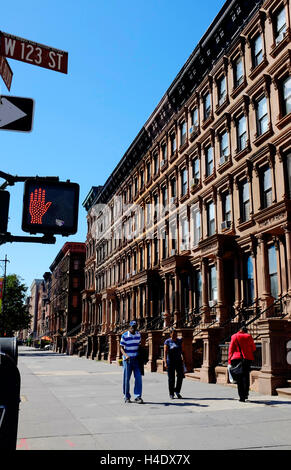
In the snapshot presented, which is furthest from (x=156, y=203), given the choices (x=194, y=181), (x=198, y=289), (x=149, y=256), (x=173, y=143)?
(x=198, y=289)

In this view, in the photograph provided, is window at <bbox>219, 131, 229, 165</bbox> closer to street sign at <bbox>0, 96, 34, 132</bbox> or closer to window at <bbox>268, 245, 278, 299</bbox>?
window at <bbox>268, 245, 278, 299</bbox>

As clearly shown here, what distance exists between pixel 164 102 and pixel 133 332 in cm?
2160

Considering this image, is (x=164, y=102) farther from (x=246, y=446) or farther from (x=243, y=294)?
(x=246, y=446)

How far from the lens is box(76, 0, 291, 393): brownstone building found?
55.8 ft

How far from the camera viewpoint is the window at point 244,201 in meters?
20.2

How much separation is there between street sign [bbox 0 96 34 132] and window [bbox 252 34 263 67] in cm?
1786

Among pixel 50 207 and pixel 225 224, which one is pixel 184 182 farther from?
pixel 50 207

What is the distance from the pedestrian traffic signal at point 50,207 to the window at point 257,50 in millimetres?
18160

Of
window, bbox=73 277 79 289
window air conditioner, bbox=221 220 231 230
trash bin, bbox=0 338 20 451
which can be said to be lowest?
trash bin, bbox=0 338 20 451

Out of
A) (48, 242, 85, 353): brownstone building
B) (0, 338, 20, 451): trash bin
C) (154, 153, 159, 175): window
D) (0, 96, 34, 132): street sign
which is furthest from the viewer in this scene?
(48, 242, 85, 353): brownstone building

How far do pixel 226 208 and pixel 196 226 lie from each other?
3.34 m

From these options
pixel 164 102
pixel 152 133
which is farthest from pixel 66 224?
pixel 152 133

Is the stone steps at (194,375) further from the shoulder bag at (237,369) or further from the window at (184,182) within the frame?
the window at (184,182)

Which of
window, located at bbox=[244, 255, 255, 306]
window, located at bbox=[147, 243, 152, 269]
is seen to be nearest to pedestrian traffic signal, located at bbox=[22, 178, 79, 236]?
window, located at bbox=[244, 255, 255, 306]
